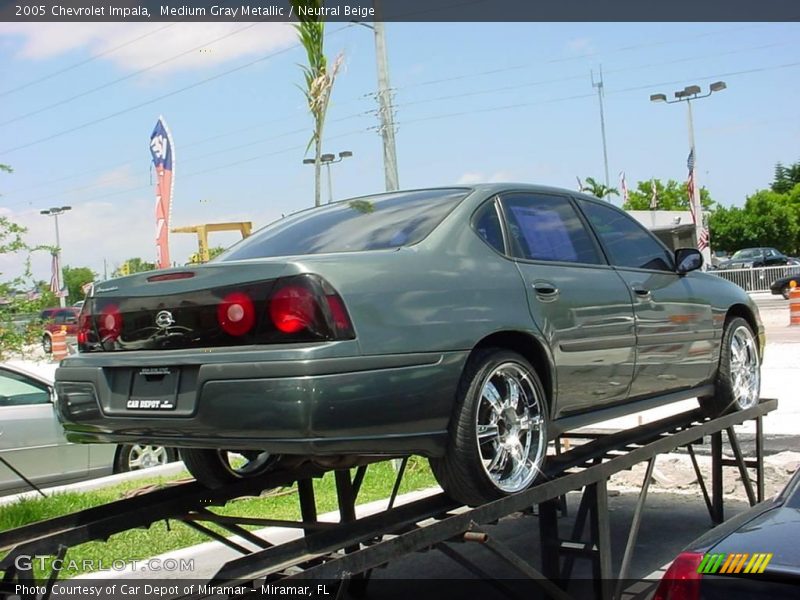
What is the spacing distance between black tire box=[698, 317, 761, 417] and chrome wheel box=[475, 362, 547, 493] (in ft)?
7.29

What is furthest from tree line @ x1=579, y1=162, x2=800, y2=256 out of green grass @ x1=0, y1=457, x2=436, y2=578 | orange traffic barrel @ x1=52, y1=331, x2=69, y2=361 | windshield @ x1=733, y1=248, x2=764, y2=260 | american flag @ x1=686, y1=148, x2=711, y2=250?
green grass @ x1=0, y1=457, x2=436, y2=578

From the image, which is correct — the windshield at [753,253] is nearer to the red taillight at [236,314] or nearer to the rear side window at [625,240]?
the rear side window at [625,240]

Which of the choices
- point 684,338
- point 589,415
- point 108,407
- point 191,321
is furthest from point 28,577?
point 684,338

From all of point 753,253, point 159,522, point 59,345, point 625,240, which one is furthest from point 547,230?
point 753,253

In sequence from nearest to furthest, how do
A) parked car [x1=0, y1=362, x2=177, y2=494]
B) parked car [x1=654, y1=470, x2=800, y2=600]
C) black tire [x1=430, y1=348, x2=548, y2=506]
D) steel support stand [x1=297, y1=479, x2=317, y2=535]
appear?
parked car [x1=654, y1=470, x2=800, y2=600] → black tire [x1=430, y1=348, x2=548, y2=506] → steel support stand [x1=297, y1=479, x2=317, y2=535] → parked car [x1=0, y1=362, x2=177, y2=494]

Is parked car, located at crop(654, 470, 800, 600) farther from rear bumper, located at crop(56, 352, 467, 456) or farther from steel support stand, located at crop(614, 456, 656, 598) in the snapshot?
steel support stand, located at crop(614, 456, 656, 598)

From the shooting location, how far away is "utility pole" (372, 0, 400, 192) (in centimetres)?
1365

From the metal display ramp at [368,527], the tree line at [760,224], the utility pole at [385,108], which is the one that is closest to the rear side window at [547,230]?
the metal display ramp at [368,527]

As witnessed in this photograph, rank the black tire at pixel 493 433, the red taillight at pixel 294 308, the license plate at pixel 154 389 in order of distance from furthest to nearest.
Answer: the black tire at pixel 493 433 → the license plate at pixel 154 389 → the red taillight at pixel 294 308

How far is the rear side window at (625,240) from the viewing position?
510 cm

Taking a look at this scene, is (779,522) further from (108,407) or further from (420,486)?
(420,486)

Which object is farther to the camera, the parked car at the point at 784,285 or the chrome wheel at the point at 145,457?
the parked car at the point at 784,285

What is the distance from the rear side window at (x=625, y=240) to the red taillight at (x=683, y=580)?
246 cm

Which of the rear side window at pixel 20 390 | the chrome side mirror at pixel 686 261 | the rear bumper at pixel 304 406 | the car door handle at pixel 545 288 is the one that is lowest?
the rear side window at pixel 20 390
